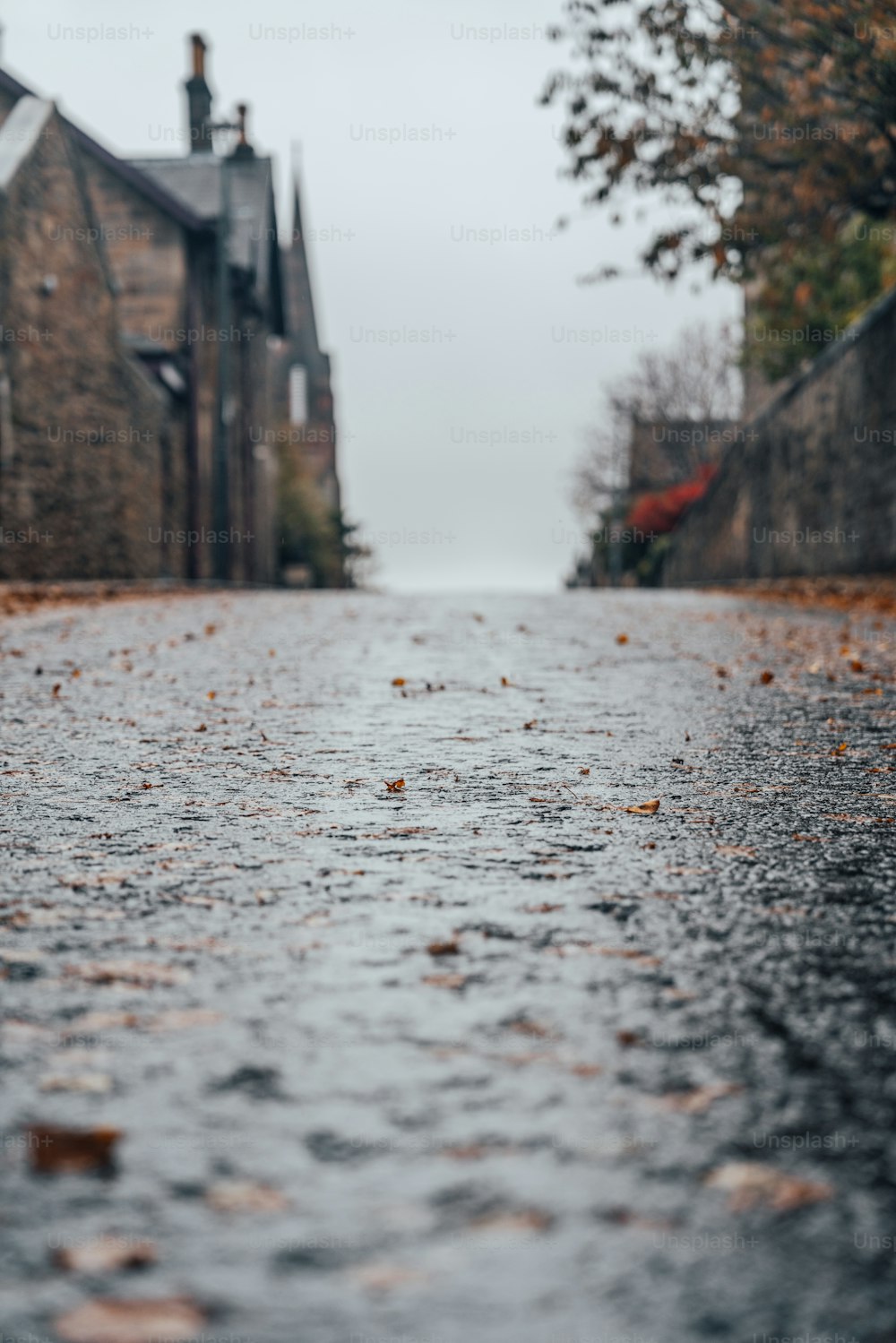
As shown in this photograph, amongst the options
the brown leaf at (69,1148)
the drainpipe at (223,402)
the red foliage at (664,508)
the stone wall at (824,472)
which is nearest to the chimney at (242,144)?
the drainpipe at (223,402)

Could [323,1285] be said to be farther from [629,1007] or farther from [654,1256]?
[629,1007]

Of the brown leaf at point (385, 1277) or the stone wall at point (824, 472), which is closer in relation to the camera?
the brown leaf at point (385, 1277)

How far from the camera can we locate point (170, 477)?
25203mm

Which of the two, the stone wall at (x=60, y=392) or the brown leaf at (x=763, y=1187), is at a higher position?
the stone wall at (x=60, y=392)

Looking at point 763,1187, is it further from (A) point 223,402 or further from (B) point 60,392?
(A) point 223,402

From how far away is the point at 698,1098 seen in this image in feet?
6.24

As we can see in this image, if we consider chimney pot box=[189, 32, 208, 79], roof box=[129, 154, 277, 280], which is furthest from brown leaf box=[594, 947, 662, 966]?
chimney pot box=[189, 32, 208, 79]

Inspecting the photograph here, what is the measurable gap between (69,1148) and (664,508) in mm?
46519

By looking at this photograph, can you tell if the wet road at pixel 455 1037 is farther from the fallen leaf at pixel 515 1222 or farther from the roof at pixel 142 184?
the roof at pixel 142 184

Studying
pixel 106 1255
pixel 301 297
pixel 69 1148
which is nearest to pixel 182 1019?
pixel 69 1148

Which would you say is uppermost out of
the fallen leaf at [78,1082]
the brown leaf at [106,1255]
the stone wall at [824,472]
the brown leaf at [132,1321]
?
the stone wall at [824,472]

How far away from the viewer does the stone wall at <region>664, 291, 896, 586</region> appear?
15578 millimetres

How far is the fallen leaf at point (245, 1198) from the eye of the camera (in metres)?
1.62

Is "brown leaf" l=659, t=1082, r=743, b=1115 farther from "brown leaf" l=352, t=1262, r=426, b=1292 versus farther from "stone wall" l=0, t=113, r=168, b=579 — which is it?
"stone wall" l=0, t=113, r=168, b=579
